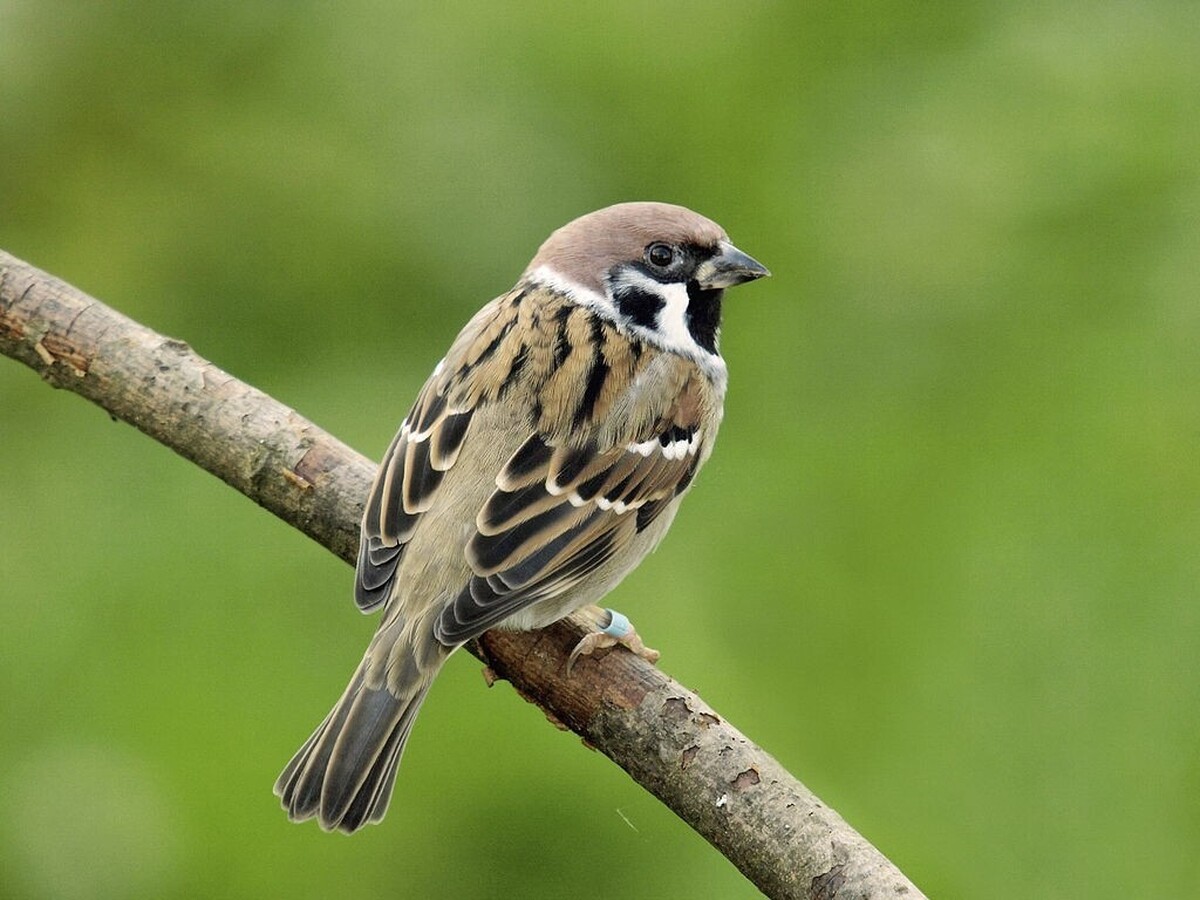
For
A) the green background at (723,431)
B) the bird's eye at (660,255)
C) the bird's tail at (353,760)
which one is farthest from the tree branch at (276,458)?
the bird's eye at (660,255)

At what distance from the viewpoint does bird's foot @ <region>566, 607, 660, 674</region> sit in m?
3.10

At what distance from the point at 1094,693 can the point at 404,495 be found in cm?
161

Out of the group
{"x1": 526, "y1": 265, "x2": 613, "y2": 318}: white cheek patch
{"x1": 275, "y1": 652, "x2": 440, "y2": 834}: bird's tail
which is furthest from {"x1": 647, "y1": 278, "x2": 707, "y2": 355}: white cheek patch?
{"x1": 275, "y1": 652, "x2": 440, "y2": 834}: bird's tail

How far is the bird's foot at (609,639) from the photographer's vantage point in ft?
10.2

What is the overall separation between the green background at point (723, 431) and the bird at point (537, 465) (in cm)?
50

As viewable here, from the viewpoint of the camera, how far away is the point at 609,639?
3148 millimetres

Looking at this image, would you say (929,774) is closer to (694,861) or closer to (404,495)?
(694,861)

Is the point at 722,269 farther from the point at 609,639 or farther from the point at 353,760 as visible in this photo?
the point at 353,760

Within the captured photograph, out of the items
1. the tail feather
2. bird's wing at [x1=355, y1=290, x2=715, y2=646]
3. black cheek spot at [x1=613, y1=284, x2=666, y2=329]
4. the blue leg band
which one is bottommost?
the tail feather

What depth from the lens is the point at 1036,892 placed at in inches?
144

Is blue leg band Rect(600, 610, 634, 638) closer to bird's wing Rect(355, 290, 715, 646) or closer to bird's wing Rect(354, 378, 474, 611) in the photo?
bird's wing Rect(355, 290, 715, 646)

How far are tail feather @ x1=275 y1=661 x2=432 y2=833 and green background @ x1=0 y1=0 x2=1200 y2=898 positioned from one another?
1.77 ft

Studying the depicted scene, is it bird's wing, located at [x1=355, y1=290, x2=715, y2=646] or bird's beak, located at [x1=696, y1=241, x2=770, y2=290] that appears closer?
bird's wing, located at [x1=355, y1=290, x2=715, y2=646]

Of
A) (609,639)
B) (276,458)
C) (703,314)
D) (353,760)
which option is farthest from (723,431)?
(353,760)
